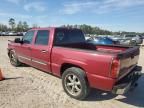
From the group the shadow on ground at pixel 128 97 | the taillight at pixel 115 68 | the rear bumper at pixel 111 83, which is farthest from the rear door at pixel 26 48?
the taillight at pixel 115 68

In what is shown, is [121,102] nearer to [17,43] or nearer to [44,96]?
[44,96]

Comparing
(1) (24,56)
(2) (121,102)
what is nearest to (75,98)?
(2) (121,102)

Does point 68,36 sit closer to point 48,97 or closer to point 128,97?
point 48,97

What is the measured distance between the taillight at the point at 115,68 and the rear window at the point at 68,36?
7.23 ft

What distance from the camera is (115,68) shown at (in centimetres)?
371

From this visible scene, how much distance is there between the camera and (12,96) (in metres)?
4.70

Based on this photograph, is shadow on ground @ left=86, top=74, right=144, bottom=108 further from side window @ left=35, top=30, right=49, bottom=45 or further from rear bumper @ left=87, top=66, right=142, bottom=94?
side window @ left=35, top=30, right=49, bottom=45

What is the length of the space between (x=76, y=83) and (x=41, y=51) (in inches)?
67.1

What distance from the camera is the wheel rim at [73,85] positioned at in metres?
4.57

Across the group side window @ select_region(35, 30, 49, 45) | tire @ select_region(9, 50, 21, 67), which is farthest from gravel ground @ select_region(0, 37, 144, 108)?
tire @ select_region(9, 50, 21, 67)

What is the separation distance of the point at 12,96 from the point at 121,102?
284 cm

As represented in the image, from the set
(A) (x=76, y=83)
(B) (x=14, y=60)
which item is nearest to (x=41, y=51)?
(A) (x=76, y=83)

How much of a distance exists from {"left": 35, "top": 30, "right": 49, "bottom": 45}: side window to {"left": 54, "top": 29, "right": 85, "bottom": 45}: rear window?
0.35 m

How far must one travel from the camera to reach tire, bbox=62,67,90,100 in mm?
4348
